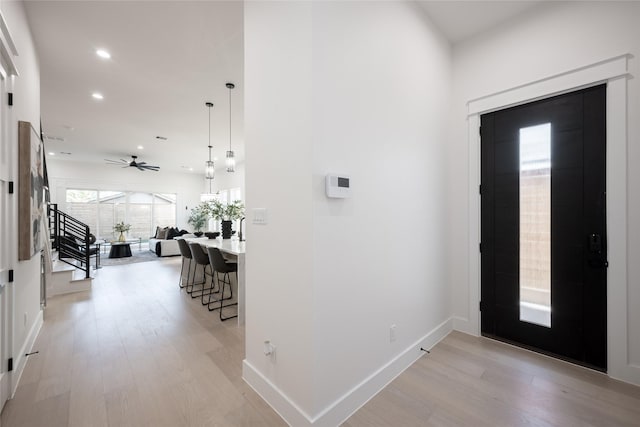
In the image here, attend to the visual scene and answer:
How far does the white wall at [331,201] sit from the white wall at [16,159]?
6.17 ft

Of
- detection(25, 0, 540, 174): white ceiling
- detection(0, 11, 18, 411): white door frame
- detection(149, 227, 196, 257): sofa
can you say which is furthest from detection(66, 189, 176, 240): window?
detection(0, 11, 18, 411): white door frame

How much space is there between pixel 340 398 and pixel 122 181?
11.5m

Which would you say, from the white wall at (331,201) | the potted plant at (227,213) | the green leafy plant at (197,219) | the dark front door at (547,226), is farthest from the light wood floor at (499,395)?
the green leafy plant at (197,219)

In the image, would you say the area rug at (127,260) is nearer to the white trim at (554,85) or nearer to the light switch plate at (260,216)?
the light switch plate at (260,216)

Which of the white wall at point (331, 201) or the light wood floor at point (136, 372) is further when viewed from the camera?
the light wood floor at point (136, 372)

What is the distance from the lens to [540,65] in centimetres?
245

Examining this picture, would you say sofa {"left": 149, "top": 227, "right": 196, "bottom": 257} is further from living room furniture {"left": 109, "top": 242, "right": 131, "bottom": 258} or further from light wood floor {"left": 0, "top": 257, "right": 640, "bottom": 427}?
light wood floor {"left": 0, "top": 257, "right": 640, "bottom": 427}

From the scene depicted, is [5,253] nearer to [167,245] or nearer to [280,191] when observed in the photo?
[280,191]

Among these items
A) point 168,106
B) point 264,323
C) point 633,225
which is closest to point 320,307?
point 264,323

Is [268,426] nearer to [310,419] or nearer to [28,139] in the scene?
[310,419]

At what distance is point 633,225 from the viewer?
6.64 ft

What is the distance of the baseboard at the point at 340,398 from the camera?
159 centimetres

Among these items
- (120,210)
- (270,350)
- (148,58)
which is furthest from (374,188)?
(120,210)

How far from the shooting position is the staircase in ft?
14.6
